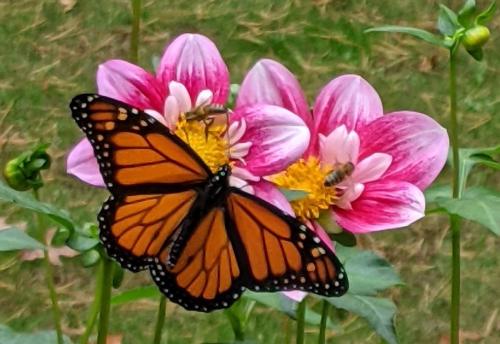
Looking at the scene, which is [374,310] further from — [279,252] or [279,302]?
[279,252]

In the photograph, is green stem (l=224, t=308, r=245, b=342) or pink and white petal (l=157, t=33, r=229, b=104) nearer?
pink and white petal (l=157, t=33, r=229, b=104)

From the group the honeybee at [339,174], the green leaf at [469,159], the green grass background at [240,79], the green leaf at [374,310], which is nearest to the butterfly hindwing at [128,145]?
the honeybee at [339,174]

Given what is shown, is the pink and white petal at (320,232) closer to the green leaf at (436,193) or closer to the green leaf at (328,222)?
the green leaf at (328,222)

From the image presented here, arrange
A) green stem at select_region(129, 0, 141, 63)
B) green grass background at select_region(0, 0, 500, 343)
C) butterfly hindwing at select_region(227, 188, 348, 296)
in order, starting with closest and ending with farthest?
1. butterfly hindwing at select_region(227, 188, 348, 296)
2. green stem at select_region(129, 0, 141, 63)
3. green grass background at select_region(0, 0, 500, 343)

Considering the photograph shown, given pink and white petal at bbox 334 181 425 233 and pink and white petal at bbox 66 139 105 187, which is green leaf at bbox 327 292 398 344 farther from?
pink and white petal at bbox 66 139 105 187

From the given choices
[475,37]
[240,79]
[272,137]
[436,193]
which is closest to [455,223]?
[436,193]

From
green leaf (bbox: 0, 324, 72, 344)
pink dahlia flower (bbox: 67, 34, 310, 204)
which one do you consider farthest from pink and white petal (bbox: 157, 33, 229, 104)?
green leaf (bbox: 0, 324, 72, 344)

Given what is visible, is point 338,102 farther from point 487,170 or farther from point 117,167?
point 487,170
